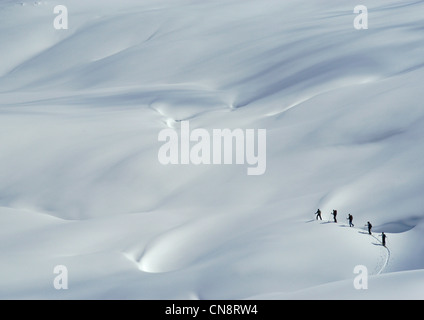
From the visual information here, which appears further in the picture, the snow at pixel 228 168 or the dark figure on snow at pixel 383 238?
the dark figure on snow at pixel 383 238

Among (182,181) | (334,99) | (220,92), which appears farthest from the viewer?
(220,92)

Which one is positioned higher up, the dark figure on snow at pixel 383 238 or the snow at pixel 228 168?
the snow at pixel 228 168

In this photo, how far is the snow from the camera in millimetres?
16875

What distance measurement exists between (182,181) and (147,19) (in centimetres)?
2529

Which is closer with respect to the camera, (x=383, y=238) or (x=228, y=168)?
(x=383, y=238)

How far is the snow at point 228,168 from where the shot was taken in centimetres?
1688

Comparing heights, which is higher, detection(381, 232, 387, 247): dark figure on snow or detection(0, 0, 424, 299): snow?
detection(0, 0, 424, 299): snow

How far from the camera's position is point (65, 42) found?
47.1 metres

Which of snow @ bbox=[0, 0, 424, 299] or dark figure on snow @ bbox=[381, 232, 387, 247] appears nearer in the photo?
snow @ bbox=[0, 0, 424, 299]

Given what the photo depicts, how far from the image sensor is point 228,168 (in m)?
24.1
